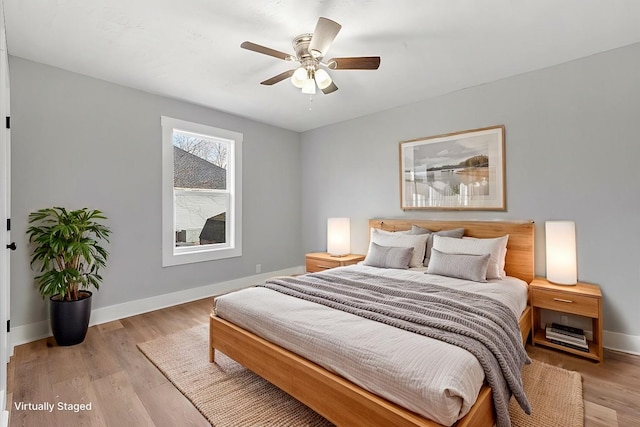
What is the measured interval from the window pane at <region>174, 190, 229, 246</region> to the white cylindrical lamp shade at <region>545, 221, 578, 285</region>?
386 cm

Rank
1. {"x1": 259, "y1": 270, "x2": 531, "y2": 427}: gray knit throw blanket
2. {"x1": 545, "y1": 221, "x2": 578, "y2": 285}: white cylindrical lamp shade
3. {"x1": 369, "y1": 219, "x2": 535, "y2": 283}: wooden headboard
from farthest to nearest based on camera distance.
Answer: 1. {"x1": 369, "y1": 219, "x2": 535, "y2": 283}: wooden headboard
2. {"x1": 545, "y1": 221, "x2": 578, "y2": 285}: white cylindrical lamp shade
3. {"x1": 259, "y1": 270, "x2": 531, "y2": 427}: gray knit throw blanket

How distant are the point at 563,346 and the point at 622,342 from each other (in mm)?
523

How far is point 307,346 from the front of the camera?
66.9 inches

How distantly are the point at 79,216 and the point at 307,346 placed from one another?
260cm

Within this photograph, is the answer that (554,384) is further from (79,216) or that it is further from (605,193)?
(79,216)

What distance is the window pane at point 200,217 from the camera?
396 centimetres

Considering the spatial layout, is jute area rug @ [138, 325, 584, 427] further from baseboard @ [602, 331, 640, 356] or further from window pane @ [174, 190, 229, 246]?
window pane @ [174, 190, 229, 246]

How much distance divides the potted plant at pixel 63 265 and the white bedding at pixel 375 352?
4.85 feet

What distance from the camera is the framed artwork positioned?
3.23m

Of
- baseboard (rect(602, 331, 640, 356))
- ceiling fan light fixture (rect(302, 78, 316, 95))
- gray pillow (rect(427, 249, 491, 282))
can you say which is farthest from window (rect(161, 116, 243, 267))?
baseboard (rect(602, 331, 640, 356))

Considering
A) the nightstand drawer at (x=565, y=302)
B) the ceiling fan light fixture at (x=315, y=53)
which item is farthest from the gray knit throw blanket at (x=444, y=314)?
the ceiling fan light fixture at (x=315, y=53)

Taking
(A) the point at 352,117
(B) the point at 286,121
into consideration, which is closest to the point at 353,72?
(A) the point at 352,117

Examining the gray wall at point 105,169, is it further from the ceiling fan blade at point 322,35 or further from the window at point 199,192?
the ceiling fan blade at point 322,35

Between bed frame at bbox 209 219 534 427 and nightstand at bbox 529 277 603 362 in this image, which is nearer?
bed frame at bbox 209 219 534 427
